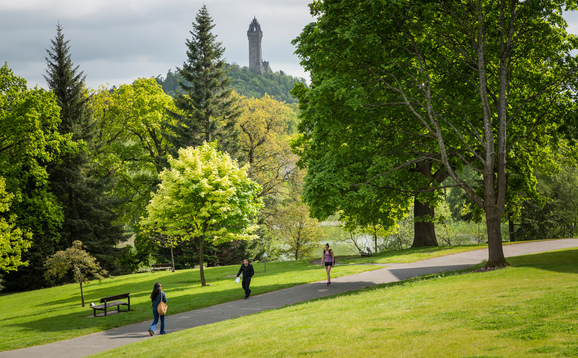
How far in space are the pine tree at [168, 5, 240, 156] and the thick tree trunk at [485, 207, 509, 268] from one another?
94.5 ft

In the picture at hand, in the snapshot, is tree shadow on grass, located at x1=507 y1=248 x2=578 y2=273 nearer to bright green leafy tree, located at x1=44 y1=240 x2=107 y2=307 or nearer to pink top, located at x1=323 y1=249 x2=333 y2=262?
pink top, located at x1=323 y1=249 x2=333 y2=262

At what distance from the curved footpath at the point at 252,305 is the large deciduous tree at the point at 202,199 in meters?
5.94

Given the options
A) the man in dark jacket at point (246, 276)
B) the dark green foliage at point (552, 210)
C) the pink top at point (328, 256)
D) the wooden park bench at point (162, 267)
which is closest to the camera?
the man in dark jacket at point (246, 276)

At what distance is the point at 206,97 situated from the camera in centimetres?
4278

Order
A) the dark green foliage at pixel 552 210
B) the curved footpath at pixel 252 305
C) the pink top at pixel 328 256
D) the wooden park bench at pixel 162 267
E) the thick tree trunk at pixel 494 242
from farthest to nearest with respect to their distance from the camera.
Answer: the dark green foliage at pixel 552 210 → the wooden park bench at pixel 162 267 → the pink top at pixel 328 256 → the thick tree trunk at pixel 494 242 → the curved footpath at pixel 252 305

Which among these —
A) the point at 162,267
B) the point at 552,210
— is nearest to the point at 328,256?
the point at 162,267

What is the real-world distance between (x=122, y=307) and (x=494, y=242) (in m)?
15.7

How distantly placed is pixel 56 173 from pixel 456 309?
128ft

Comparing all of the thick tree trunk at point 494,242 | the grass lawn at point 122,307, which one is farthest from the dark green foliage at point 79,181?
the thick tree trunk at point 494,242

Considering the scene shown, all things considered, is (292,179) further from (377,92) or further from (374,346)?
(374,346)

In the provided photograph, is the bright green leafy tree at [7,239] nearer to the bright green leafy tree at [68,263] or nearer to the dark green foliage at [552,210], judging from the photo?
the bright green leafy tree at [68,263]

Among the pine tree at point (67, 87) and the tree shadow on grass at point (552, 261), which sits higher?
the pine tree at point (67, 87)

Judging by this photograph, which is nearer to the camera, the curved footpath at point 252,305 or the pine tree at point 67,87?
the curved footpath at point 252,305

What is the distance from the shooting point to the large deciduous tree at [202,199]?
74.8ft
